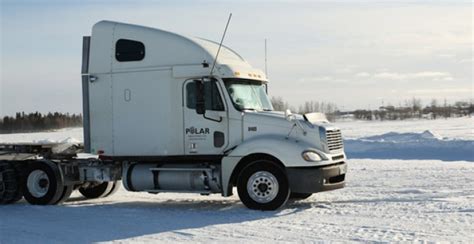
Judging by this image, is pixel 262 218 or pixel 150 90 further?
pixel 150 90

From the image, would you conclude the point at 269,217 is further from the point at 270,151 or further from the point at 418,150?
the point at 418,150

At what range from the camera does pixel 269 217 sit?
35.2ft

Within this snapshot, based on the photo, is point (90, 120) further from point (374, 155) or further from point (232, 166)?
point (374, 155)

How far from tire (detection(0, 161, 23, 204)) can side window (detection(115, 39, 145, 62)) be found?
3565mm

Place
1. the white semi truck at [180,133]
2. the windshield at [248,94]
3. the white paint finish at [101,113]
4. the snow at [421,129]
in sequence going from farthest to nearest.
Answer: the snow at [421,129]
the white paint finish at [101,113]
the windshield at [248,94]
the white semi truck at [180,133]

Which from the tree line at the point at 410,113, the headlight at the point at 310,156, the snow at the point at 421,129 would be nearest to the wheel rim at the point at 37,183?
the headlight at the point at 310,156

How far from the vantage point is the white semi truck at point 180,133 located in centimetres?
1160

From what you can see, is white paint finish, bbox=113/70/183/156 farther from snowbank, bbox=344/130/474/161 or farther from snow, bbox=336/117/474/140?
snow, bbox=336/117/474/140

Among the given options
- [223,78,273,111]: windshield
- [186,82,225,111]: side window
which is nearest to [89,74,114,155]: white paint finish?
[186,82,225,111]: side window

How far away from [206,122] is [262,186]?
174 cm

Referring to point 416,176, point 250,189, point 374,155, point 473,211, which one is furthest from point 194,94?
point 374,155

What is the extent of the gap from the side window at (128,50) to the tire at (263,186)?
Answer: 11.1 ft

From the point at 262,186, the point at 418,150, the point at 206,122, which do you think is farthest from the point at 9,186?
the point at 418,150

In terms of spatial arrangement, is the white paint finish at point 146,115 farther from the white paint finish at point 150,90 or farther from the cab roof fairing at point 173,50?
the cab roof fairing at point 173,50
